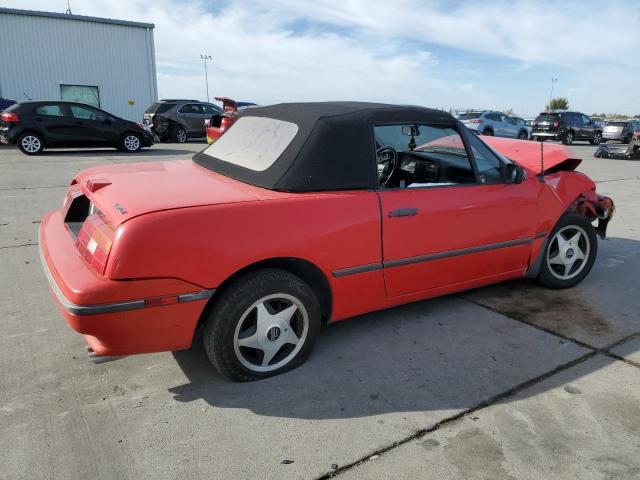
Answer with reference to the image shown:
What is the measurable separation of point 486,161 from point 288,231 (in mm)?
1793

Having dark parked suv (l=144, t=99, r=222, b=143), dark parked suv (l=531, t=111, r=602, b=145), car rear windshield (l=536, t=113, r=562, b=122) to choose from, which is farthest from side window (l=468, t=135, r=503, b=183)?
car rear windshield (l=536, t=113, r=562, b=122)

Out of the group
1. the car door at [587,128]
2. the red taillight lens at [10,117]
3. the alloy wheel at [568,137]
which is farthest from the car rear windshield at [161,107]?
the car door at [587,128]

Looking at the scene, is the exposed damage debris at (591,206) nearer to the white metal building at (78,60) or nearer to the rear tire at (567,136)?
the rear tire at (567,136)

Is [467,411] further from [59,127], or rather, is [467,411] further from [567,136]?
[567,136]

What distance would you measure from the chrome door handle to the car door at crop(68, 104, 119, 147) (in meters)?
12.6

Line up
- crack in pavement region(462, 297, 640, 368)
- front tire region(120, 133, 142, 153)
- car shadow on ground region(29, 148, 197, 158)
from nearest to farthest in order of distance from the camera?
1. crack in pavement region(462, 297, 640, 368)
2. car shadow on ground region(29, 148, 197, 158)
3. front tire region(120, 133, 142, 153)

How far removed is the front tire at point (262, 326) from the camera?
8.44 feet

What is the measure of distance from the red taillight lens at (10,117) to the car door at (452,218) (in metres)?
12.3

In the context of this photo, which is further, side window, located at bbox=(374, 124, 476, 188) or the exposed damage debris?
the exposed damage debris

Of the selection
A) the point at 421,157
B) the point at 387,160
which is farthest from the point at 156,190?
the point at 421,157

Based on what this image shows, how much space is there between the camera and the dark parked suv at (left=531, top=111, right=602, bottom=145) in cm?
2461

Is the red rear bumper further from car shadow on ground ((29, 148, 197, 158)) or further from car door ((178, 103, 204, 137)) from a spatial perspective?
car door ((178, 103, 204, 137))

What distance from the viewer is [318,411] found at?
2529 millimetres

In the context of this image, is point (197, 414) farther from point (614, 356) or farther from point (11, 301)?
point (614, 356)
